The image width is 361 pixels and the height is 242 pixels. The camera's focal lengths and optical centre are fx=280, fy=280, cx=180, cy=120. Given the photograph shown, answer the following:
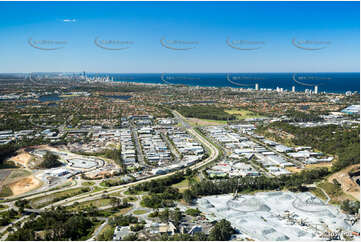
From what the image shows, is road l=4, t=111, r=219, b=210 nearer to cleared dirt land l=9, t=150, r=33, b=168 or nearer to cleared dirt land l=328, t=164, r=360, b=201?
cleared dirt land l=9, t=150, r=33, b=168

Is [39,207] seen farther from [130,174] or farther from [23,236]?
[130,174]

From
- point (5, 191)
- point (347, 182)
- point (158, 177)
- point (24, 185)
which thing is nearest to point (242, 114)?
point (347, 182)

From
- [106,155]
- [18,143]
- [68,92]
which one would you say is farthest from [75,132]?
[68,92]

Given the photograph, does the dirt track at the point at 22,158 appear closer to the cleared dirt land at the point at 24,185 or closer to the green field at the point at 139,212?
the cleared dirt land at the point at 24,185

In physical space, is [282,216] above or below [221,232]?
below

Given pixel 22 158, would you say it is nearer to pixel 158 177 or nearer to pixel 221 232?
pixel 158 177

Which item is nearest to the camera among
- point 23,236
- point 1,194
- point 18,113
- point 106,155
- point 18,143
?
point 23,236
